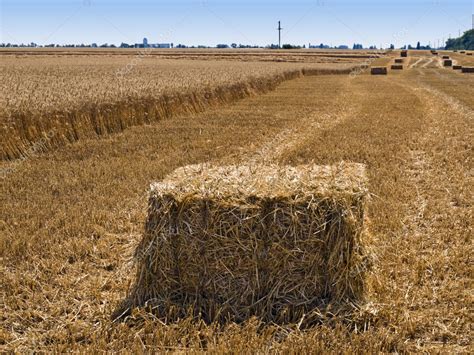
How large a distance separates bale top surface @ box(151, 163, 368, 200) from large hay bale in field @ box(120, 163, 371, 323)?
18 mm

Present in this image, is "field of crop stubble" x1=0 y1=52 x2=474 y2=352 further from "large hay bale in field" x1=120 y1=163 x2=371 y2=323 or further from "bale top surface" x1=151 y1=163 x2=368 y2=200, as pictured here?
"bale top surface" x1=151 y1=163 x2=368 y2=200

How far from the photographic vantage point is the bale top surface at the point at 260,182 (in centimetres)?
492

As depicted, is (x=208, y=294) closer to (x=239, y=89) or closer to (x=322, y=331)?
(x=322, y=331)

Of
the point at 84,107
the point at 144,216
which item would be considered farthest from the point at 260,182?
the point at 84,107

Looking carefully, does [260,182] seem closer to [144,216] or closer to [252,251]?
[252,251]

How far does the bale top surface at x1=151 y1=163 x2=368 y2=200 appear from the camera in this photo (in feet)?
16.1

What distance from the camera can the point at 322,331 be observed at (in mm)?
4488

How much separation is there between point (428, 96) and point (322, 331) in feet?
80.4

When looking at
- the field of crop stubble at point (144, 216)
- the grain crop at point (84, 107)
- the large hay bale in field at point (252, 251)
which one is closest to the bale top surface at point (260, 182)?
the large hay bale in field at point (252, 251)

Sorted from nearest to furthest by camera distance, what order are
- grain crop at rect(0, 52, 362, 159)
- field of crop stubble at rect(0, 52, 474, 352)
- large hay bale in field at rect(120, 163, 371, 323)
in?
1. field of crop stubble at rect(0, 52, 474, 352)
2. large hay bale in field at rect(120, 163, 371, 323)
3. grain crop at rect(0, 52, 362, 159)

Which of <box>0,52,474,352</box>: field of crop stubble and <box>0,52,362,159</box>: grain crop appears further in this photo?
<box>0,52,362,159</box>: grain crop

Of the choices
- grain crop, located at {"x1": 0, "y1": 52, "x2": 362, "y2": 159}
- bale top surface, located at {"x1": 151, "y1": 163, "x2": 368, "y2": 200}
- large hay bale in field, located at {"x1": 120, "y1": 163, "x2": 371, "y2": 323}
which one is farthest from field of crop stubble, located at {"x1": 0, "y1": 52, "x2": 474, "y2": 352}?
bale top surface, located at {"x1": 151, "y1": 163, "x2": 368, "y2": 200}

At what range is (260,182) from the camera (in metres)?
5.21

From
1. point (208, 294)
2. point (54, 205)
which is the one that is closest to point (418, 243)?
point (208, 294)
